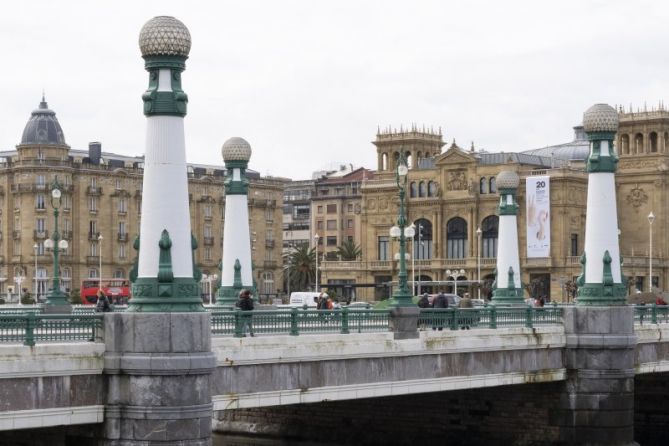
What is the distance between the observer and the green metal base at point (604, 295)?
116ft

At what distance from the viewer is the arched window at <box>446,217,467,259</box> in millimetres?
130875

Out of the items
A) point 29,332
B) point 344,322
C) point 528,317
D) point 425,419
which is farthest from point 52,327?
point 425,419

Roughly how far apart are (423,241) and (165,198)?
366 feet

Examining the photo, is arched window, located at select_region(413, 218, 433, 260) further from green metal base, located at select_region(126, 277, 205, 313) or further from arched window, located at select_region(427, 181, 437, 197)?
green metal base, located at select_region(126, 277, 205, 313)

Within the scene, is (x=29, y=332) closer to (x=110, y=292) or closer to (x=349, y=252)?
(x=110, y=292)

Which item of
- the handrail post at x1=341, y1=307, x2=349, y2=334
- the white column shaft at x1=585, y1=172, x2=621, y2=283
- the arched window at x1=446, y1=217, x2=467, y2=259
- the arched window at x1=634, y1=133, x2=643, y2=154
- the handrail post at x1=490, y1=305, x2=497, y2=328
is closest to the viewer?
the handrail post at x1=341, y1=307, x2=349, y2=334

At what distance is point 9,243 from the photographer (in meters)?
124

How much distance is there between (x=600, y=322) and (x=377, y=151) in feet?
354

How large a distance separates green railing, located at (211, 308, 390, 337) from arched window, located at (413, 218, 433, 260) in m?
102

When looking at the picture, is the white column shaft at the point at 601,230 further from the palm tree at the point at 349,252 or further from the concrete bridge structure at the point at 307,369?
the palm tree at the point at 349,252

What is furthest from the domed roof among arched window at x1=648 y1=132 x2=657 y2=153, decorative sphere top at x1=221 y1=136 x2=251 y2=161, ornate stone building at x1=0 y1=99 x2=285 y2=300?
decorative sphere top at x1=221 y1=136 x2=251 y2=161

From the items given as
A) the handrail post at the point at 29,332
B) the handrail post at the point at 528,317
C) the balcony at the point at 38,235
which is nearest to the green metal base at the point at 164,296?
the handrail post at the point at 29,332

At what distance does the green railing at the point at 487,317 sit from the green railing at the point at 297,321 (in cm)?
159

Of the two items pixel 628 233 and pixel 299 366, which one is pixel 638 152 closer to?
pixel 628 233
